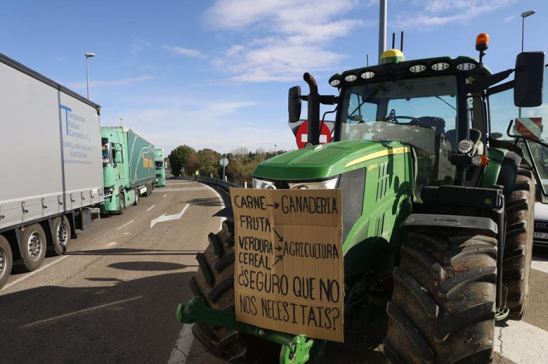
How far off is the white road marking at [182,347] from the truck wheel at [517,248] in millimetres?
3221

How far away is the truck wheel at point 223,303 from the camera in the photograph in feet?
10.6

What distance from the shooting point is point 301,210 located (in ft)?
9.18

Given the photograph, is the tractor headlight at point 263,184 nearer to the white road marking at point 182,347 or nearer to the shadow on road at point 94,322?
the white road marking at point 182,347

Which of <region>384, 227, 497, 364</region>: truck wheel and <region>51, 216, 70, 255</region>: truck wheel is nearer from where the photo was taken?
<region>384, 227, 497, 364</region>: truck wheel

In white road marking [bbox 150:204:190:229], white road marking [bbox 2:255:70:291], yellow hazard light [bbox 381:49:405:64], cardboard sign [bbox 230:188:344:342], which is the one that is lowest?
white road marking [bbox 150:204:190:229]

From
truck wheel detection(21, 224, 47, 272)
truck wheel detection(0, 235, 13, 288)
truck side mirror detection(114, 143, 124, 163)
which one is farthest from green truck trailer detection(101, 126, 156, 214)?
truck wheel detection(0, 235, 13, 288)

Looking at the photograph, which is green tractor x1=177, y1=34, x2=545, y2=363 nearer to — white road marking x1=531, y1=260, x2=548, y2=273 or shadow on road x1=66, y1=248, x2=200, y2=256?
white road marking x1=531, y1=260, x2=548, y2=273

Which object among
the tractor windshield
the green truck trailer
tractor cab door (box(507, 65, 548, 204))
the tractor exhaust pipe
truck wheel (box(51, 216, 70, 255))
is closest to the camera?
the tractor windshield

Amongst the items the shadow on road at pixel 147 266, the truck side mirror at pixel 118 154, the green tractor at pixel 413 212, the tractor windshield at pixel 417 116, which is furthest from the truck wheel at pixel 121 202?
the tractor windshield at pixel 417 116

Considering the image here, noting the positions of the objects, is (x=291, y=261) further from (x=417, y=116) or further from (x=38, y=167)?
(x=38, y=167)

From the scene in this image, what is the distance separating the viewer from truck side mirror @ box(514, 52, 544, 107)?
3503 millimetres

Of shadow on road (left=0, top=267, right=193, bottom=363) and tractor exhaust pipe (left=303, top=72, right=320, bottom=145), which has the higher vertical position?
tractor exhaust pipe (left=303, top=72, right=320, bottom=145)

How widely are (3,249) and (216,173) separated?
4540cm

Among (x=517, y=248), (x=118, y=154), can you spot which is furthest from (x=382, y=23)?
(x=118, y=154)
